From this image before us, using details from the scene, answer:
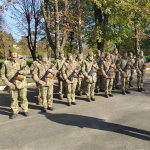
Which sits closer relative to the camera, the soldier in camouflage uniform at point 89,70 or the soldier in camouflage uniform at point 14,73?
the soldier in camouflage uniform at point 14,73

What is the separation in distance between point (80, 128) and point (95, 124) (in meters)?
0.48

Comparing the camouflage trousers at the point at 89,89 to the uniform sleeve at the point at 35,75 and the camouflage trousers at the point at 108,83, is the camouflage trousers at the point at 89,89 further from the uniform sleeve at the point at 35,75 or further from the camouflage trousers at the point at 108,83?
the uniform sleeve at the point at 35,75

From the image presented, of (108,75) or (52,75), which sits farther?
(108,75)

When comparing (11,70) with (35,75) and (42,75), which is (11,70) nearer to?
(35,75)

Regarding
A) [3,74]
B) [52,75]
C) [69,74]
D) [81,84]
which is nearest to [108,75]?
[81,84]

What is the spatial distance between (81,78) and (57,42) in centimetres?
385

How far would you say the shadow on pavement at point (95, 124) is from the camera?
11.3 feet

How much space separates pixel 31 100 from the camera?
20.4ft

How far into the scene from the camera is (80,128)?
3725mm

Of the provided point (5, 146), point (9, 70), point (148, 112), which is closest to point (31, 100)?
point (9, 70)

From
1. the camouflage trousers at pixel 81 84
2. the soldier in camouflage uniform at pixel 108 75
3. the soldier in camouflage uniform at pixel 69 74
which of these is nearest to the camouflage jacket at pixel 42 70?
the soldier in camouflage uniform at pixel 69 74

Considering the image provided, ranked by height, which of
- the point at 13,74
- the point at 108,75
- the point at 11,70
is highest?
the point at 11,70

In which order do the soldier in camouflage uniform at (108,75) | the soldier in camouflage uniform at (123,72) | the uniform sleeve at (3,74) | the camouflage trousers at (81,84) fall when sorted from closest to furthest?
the uniform sleeve at (3,74) < the soldier in camouflage uniform at (108,75) < the soldier in camouflage uniform at (123,72) < the camouflage trousers at (81,84)

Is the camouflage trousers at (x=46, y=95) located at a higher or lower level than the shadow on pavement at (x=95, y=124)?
higher
